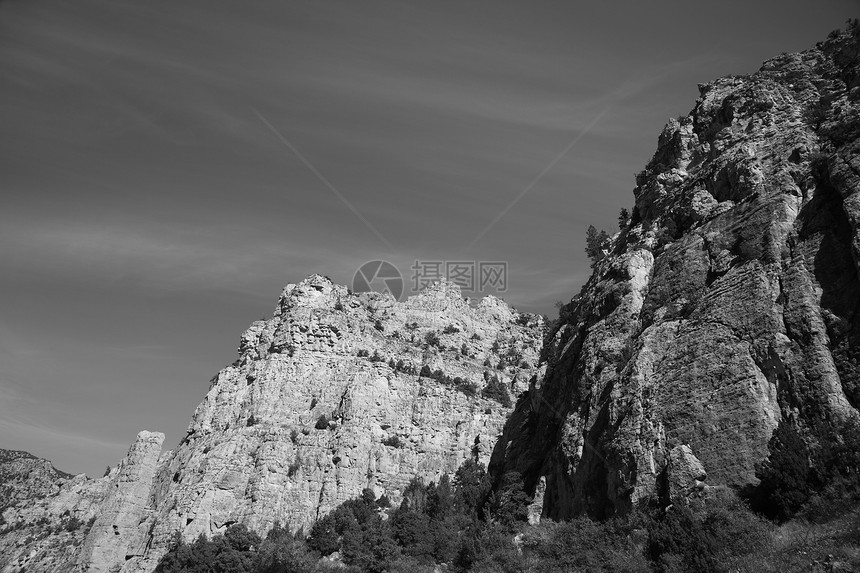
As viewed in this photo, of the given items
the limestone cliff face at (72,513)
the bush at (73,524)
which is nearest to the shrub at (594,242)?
the limestone cliff face at (72,513)

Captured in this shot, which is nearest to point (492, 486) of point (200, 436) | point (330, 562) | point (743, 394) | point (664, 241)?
point (330, 562)

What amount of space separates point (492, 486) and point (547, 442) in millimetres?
7625

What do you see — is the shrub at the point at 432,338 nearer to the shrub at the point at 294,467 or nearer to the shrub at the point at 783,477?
the shrub at the point at 294,467

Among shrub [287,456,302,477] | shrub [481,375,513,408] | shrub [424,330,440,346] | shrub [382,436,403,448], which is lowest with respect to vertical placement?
shrub [287,456,302,477]

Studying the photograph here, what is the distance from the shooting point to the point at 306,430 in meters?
61.4

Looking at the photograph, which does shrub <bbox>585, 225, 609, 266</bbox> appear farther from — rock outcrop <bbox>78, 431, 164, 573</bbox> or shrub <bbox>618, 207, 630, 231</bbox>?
rock outcrop <bbox>78, 431, 164, 573</bbox>

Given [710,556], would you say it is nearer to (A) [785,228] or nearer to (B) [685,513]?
(B) [685,513]

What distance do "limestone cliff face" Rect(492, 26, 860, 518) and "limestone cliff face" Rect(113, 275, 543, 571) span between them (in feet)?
65.7

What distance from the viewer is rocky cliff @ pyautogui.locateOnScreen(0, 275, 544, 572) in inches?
2181

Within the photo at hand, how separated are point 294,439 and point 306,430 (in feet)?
4.96

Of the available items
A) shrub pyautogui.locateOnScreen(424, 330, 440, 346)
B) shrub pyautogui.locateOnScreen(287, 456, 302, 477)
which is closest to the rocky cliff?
shrub pyautogui.locateOnScreen(287, 456, 302, 477)

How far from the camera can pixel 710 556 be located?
24547mm

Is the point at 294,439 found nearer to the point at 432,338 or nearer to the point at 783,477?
the point at 432,338

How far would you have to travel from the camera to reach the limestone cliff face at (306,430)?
5522 cm
